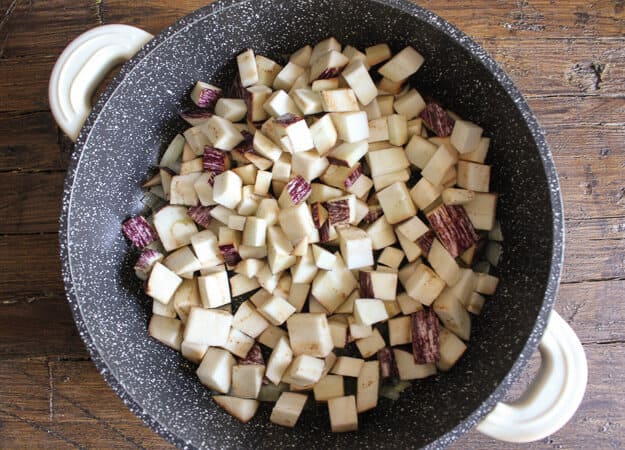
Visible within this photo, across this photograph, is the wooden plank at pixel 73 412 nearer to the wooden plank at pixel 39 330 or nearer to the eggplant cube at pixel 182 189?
the wooden plank at pixel 39 330

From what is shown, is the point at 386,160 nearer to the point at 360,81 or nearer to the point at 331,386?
the point at 360,81

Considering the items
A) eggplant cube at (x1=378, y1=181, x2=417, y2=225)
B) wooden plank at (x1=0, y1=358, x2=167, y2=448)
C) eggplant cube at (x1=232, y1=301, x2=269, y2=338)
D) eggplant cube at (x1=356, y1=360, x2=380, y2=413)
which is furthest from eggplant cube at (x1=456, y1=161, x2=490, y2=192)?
wooden plank at (x1=0, y1=358, x2=167, y2=448)

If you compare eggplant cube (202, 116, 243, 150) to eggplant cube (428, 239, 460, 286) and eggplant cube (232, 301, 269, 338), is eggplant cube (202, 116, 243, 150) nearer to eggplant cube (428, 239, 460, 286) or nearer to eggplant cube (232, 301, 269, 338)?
eggplant cube (232, 301, 269, 338)

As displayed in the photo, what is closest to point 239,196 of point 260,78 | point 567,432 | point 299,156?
point 299,156

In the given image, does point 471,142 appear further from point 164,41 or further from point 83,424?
point 83,424

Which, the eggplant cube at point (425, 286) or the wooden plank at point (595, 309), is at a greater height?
the eggplant cube at point (425, 286)

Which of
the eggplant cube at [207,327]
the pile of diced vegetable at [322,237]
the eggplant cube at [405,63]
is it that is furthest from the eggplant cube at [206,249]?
the eggplant cube at [405,63]
